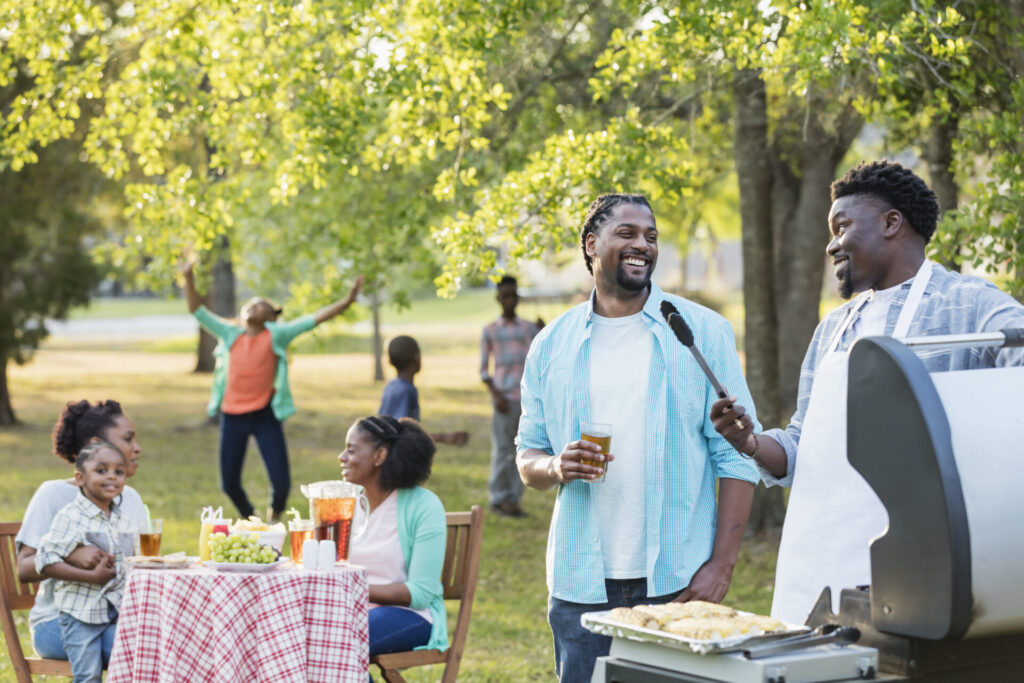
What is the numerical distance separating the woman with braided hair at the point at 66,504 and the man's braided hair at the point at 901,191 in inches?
116

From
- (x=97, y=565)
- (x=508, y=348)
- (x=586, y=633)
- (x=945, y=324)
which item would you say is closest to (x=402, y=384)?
(x=508, y=348)

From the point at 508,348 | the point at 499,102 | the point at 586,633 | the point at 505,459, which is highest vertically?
the point at 499,102

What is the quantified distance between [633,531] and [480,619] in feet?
16.1

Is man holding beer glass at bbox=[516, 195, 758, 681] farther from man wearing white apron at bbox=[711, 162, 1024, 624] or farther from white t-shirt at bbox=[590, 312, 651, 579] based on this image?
man wearing white apron at bbox=[711, 162, 1024, 624]

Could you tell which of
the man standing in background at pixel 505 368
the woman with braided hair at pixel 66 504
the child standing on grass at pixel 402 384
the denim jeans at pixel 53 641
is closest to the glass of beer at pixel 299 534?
the woman with braided hair at pixel 66 504

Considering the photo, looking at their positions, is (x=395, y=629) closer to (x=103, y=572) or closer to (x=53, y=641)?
(x=103, y=572)

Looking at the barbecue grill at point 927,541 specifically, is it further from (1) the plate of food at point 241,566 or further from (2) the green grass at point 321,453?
(2) the green grass at point 321,453

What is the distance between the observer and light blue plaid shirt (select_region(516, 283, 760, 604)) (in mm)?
3725

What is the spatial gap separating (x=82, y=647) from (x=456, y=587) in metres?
1.57

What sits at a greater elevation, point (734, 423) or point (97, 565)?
point (734, 423)

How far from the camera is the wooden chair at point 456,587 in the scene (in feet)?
17.3

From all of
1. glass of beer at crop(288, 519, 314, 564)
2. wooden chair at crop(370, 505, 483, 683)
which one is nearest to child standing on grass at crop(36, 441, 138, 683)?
glass of beer at crop(288, 519, 314, 564)

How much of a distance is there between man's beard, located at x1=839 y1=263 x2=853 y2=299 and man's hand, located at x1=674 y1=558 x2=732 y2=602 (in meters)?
0.84

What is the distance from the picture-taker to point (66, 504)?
525 cm
